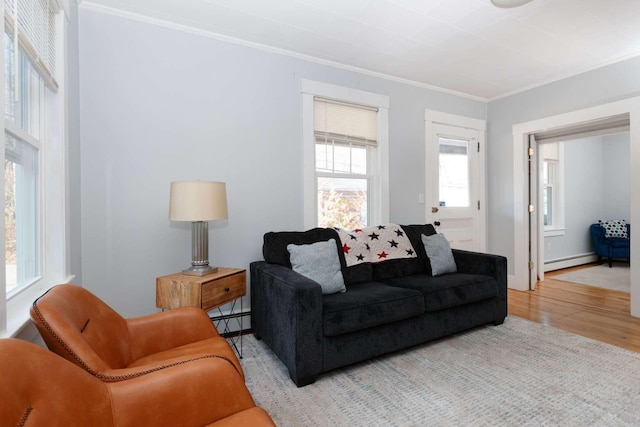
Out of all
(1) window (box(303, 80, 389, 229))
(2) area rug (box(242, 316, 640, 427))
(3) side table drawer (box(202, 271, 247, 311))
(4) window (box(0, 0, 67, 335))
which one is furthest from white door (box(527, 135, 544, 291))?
(4) window (box(0, 0, 67, 335))

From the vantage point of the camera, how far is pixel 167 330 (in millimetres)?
1669

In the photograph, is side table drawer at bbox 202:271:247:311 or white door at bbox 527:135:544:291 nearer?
side table drawer at bbox 202:271:247:311

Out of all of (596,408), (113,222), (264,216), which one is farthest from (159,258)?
(596,408)

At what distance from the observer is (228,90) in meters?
2.79

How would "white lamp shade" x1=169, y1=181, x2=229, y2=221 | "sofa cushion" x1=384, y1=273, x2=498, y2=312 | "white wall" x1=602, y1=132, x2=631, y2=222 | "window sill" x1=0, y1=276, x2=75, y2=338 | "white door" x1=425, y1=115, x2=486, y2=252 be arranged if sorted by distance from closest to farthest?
"window sill" x1=0, y1=276, x2=75, y2=338 < "white lamp shade" x1=169, y1=181, x2=229, y2=221 < "sofa cushion" x1=384, y1=273, x2=498, y2=312 < "white door" x1=425, y1=115, x2=486, y2=252 < "white wall" x1=602, y1=132, x2=631, y2=222

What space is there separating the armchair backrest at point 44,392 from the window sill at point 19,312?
432mm

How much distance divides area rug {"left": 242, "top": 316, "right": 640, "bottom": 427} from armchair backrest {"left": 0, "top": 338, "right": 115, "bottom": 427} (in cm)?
102

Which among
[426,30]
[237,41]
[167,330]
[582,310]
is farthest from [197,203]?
[582,310]

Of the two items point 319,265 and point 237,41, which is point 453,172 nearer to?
point 319,265

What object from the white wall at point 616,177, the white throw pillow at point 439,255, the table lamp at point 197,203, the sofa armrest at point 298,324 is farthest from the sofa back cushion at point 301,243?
the white wall at point 616,177

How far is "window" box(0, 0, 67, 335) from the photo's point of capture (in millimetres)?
1438

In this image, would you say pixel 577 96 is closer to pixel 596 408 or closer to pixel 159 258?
pixel 596 408

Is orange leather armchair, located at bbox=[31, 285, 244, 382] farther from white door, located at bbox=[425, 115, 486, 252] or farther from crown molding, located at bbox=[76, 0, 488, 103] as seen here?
white door, located at bbox=[425, 115, 486, 252]

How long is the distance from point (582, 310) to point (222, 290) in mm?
3625
